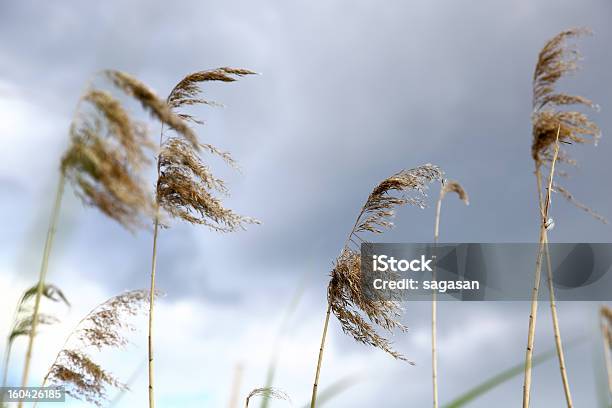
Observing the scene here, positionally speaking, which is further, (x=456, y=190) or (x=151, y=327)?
(x=456, y=190)

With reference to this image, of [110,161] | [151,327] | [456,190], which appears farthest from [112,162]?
[456,190]

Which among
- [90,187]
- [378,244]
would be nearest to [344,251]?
[378,244]

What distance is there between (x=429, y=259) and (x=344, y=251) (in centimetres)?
145

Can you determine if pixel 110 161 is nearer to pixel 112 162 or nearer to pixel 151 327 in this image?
pixel 112 162

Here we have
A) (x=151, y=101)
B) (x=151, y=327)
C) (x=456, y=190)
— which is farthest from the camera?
(x=456, y=190)

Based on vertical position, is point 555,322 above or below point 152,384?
above

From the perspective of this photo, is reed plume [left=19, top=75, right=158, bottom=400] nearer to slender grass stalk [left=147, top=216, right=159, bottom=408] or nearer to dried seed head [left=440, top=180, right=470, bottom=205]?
slender grass stalk [left=147, top=216, right=159, bottom=408]

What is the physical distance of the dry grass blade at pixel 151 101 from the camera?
6.84 ft

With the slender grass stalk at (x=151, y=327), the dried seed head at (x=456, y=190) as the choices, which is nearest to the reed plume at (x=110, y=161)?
the slender grass stalk at (x=151, y=327)

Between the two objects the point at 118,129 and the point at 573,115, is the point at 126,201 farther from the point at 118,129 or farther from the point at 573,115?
the point at 573,115

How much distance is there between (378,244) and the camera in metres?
5.00

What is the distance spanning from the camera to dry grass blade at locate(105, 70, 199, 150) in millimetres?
2085

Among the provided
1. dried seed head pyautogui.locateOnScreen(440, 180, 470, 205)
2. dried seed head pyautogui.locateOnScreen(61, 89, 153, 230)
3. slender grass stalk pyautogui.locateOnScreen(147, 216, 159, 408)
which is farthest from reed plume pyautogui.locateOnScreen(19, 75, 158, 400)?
dried seed head pyautogui.locateOnScreen(440, 180, 470, 205)

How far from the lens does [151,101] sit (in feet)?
7.16
